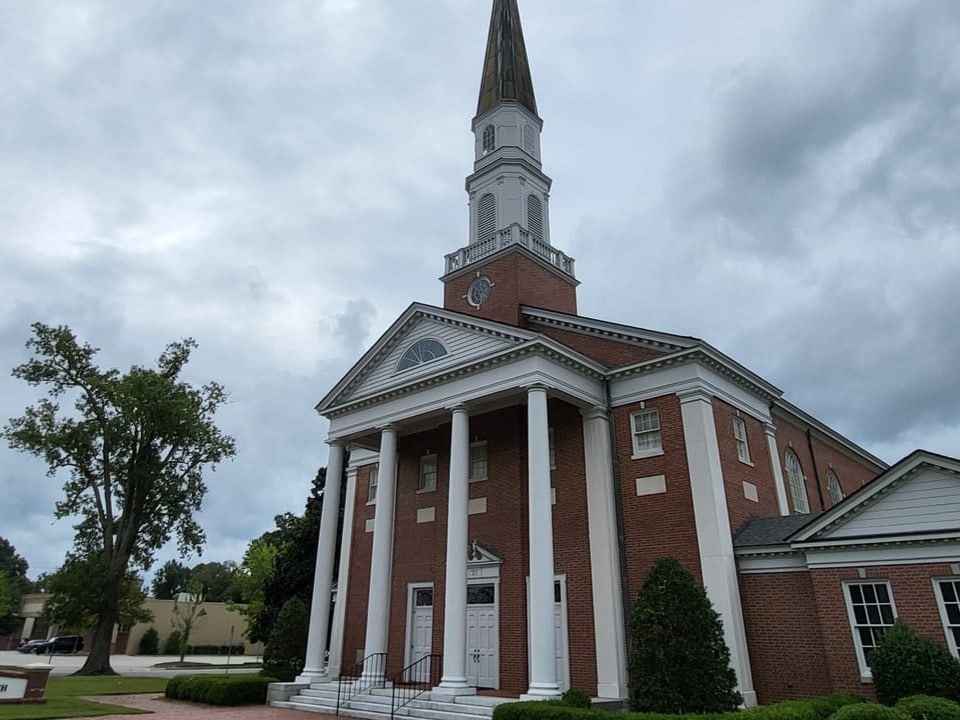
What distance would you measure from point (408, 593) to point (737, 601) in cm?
1137

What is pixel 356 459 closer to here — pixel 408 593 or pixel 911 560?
pixel 408 593

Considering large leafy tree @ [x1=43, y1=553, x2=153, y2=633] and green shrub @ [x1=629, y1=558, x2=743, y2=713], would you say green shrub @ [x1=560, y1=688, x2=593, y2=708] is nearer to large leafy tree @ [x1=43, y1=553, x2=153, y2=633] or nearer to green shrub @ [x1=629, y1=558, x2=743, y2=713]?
green shrub @ [x1=629, y1=558, x2=743, y2=713]

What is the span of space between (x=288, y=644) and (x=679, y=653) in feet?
47.9

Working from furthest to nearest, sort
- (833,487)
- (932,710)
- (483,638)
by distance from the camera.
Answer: (833,487)
(483,638)
(932,710)

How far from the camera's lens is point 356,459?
91.9 feet

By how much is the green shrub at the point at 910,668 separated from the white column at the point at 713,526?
3.11 m

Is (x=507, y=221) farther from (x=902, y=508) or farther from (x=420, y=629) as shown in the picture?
(x=902, y=508)

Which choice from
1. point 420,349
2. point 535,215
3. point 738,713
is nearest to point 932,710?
point 738,713

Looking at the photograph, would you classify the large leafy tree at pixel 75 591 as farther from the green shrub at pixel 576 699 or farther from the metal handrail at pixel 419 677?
the green shrub at pixel 576 699

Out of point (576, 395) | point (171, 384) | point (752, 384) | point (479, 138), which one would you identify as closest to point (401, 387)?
point (576, 395)

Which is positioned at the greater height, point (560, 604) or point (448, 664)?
point (560, 604)

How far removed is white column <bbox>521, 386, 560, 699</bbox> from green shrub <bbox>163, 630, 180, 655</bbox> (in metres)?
58.8

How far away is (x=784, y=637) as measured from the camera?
16656 mm

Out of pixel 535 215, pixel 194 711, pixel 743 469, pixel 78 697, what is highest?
pixel 535 215
